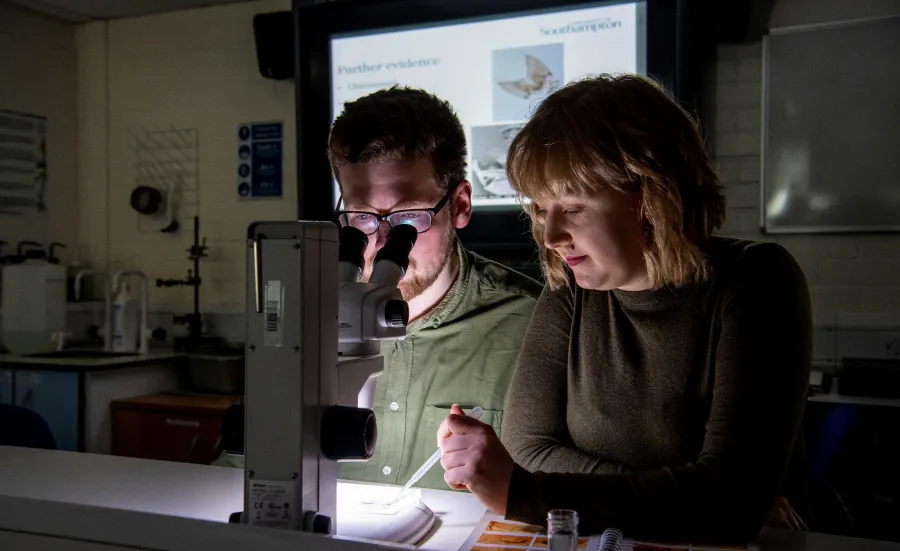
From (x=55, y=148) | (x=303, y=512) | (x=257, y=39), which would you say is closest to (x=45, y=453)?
(x=303, y=512)

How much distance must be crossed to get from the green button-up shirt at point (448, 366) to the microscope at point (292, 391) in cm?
68

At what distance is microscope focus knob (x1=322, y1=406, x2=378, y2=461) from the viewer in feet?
2.77

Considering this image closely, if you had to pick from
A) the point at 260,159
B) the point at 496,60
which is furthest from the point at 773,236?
the point at 260,159

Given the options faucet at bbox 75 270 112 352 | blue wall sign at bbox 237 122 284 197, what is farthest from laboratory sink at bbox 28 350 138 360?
blue wall sign at bbox 237 122 284 197

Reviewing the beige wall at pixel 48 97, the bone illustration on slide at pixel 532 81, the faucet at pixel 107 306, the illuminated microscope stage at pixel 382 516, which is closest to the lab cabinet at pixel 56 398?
the faucet at pixel 107 306

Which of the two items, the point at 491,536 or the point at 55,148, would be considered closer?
the point at 491,536

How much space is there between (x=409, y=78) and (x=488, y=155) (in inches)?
19.8

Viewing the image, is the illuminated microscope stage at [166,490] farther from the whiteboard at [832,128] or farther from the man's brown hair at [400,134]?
the whiteboard at [832,128]

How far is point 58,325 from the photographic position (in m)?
3.96

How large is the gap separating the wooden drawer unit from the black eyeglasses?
202cm

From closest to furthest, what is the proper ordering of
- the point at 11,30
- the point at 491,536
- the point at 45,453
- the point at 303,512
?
the point at 303,512 → the point at 491,536 → the point at 45,453 → the point at 11,30

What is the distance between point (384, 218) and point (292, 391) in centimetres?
75

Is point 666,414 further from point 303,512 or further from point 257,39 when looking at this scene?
point 257,39

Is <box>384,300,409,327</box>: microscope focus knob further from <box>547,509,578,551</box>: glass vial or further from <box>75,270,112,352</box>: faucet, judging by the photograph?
<box>75,270,112,352</box>: faucet
